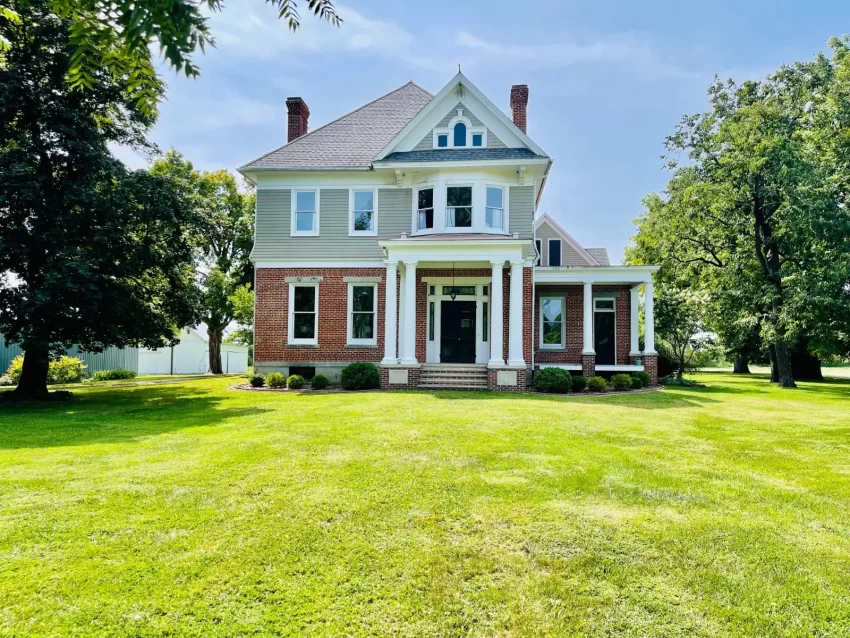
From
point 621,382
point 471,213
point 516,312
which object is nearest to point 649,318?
point 621,382

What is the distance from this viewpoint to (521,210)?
1730cm

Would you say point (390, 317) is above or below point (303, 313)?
below

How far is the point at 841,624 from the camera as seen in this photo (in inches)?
117

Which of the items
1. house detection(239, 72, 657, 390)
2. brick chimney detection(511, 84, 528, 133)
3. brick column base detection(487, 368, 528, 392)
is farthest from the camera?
brick chimney detection(511, 84, 528, 133)

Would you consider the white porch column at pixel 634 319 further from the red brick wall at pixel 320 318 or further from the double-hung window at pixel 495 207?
the red brick wall at pixel 320 318

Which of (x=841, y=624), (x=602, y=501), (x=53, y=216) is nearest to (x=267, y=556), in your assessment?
(x=602, y=501)

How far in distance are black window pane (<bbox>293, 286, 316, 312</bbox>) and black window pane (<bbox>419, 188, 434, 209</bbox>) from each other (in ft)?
15.8

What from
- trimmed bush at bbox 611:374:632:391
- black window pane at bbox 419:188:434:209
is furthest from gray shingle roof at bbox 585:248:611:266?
black window pane at bbox 419:188:434:209

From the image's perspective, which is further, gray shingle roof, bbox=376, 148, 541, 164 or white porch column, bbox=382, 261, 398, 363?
gray shingle roof, bbox=376, 148, 541, 164

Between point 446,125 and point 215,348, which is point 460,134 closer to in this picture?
point 446,125

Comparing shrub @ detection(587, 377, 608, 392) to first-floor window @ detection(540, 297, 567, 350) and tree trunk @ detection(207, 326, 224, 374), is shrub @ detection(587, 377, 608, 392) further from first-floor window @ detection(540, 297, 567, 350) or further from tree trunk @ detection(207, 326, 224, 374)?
tree trunk @ detection(207, 326, 224, 374)

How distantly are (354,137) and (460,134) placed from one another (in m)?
4.23

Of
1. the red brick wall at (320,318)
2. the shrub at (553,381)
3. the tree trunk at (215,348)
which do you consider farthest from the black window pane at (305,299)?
the tree trunk at (215,348)

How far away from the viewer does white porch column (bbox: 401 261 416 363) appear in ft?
52.2
